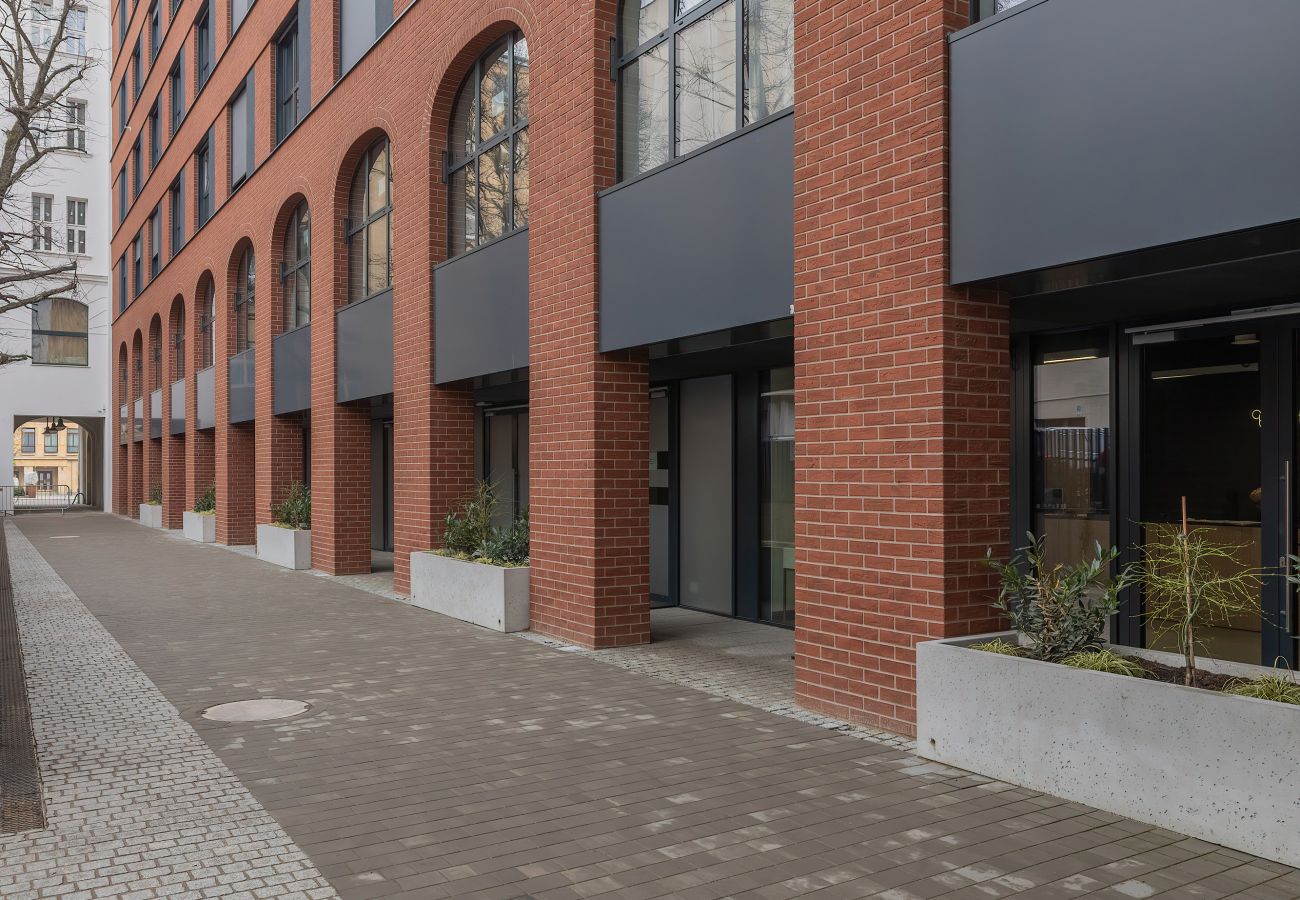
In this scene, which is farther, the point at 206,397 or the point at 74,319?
the point at 74,319

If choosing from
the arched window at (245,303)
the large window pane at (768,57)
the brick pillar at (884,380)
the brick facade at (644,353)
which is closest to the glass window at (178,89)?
the arched window at (245,303)

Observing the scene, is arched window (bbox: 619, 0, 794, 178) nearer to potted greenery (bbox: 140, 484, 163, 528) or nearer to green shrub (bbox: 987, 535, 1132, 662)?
green shrub (bbox: 987, 535, 1132, 662)

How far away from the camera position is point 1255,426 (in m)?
7.04

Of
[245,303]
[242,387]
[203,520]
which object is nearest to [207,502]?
[203,520]

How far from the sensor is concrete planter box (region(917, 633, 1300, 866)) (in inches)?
168

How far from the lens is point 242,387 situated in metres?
22.2

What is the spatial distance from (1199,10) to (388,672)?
23.7 ft

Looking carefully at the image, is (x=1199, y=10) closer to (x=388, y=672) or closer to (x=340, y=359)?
(x=388, y=672)

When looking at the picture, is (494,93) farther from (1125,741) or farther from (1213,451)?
(1125,741)

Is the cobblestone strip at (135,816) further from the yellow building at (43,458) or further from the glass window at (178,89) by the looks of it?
the yellow building at (43,458)

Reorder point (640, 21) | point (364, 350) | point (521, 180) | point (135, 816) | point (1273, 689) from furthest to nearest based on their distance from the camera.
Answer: point (364, 350) < point (521, 180) < point (640, 21) < point (135, 816) < point (1273, 689)

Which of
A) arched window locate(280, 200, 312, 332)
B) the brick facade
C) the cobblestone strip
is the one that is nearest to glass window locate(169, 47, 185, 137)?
arched window locate(280, 200, 312, 332)

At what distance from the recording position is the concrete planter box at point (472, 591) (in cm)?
1058

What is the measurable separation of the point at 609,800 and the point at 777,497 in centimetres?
606
